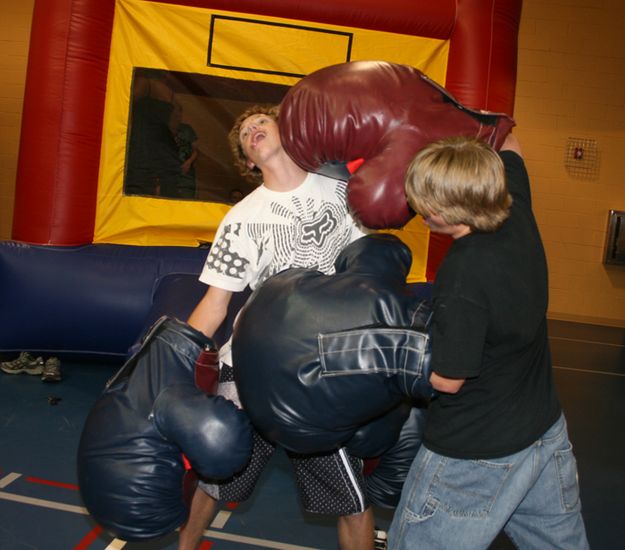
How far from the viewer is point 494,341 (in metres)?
1.18

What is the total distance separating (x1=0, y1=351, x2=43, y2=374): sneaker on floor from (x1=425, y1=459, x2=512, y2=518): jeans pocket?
283 centimetres

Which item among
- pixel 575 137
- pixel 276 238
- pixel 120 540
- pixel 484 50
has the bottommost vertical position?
pixel 120 540

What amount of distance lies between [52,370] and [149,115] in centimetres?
149

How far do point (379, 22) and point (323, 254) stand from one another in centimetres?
217

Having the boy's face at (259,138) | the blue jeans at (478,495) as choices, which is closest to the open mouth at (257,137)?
the boy's face at (259,138)

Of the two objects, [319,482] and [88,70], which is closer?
[319,482]

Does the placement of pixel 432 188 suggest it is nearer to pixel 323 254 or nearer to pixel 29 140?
pixel 323 254

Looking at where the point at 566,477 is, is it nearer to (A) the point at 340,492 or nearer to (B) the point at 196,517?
(A) the point at 340,492

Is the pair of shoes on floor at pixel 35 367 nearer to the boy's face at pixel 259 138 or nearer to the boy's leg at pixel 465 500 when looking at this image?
the boy's face at pixel 259 138

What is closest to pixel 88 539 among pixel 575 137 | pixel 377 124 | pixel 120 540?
pixel 120 540

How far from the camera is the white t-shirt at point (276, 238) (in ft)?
5.69

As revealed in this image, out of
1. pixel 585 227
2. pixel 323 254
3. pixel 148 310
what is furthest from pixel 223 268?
pixel 585 227

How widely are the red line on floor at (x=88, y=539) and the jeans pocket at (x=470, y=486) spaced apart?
1.23m

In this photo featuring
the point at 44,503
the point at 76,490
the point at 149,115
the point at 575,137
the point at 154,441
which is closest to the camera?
the point at 154,441
